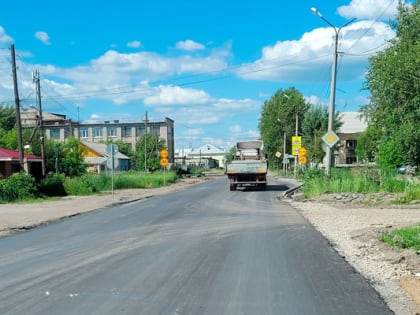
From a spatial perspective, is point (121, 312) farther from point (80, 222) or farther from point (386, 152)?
point (386, 152)

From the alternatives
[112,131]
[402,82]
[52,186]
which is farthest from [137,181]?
[112,131]

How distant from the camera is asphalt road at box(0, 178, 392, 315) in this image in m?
6.10

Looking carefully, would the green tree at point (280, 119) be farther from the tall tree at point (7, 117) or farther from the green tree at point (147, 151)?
the tall tree at point (7, 117)

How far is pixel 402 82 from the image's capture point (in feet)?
87.4

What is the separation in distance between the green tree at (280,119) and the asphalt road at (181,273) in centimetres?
7678

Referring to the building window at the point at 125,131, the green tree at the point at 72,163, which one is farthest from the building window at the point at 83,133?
the green tree at the point at 72,163

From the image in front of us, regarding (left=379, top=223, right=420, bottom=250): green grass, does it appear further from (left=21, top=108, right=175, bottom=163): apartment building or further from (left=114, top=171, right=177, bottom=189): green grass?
(left=21, top=108, right=175, bottom=163): apartment building

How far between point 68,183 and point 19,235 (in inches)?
857

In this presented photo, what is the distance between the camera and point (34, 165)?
4731cm

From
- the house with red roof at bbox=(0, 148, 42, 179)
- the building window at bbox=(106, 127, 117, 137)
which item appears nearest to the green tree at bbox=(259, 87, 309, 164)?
the building window at bbox=(106, 127, 117, 137)

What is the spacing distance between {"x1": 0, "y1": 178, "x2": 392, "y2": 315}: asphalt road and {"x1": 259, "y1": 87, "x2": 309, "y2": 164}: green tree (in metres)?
76.8

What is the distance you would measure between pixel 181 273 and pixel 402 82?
22229mm

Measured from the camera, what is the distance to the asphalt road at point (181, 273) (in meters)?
6.10

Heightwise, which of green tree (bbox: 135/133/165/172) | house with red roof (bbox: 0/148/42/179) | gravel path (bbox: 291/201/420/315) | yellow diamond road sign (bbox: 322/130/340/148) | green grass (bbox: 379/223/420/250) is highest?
green tree (bbox: 135/133/165/172)
